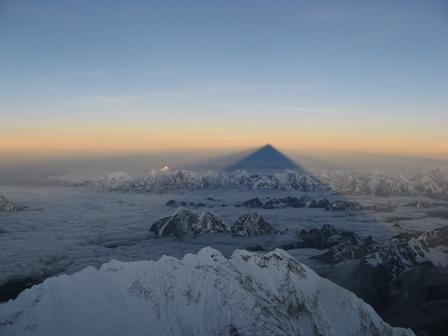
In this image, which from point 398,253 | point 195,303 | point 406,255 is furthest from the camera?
point 406,255

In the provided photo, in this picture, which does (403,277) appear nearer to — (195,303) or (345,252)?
(345,252)

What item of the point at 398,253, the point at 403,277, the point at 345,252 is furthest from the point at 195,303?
the point at 398,253

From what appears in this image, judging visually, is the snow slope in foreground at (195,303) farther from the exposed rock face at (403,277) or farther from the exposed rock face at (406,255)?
the exposed rock face at (406,255)

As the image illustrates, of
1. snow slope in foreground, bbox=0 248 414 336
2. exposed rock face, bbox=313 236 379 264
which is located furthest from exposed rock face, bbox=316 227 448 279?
snow slope in foreground, bbox=0 248 414 336

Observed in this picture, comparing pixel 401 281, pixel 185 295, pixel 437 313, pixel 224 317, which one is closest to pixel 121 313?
pixel 185 295

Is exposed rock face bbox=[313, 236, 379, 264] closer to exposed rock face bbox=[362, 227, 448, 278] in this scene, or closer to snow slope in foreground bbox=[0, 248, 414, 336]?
exposed rock face bbox=[362, 227, 448, 278]

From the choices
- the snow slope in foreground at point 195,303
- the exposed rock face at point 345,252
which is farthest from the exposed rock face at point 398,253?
the snow slope in foreground at point 195,303

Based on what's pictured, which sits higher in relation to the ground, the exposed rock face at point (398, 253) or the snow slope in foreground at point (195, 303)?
the snow slope in foreground at point (195, 303)

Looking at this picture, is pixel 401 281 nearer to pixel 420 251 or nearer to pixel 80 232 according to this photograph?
pixel 420 251
